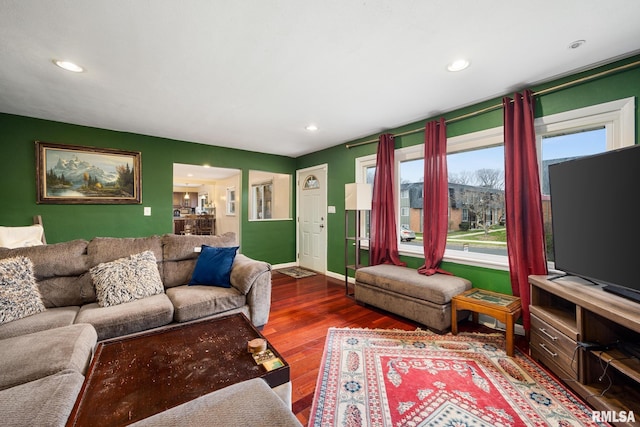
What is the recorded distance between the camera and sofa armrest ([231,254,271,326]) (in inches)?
96.4

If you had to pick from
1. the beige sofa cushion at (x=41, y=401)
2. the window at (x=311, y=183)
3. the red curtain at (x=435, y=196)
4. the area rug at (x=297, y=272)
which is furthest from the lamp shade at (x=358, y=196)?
the beige sofa cushion at (x=41, y=401)

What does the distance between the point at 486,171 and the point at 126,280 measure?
12.4ft

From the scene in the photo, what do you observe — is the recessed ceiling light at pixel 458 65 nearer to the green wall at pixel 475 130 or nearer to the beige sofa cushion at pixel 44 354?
the green wall at pixel 475 130

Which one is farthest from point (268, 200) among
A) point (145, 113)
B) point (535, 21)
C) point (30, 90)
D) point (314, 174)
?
point (535, 21)

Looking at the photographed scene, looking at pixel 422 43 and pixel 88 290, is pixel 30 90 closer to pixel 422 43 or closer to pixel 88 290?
pixel 88 290

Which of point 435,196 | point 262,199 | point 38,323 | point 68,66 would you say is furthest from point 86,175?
point 435,196

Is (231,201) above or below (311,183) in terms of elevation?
below

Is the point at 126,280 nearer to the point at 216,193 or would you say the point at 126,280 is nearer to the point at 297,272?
the point at 297,272

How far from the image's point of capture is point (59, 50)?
1894 mm

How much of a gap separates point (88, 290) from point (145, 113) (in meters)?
2.04

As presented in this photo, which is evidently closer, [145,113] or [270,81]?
[270,81]

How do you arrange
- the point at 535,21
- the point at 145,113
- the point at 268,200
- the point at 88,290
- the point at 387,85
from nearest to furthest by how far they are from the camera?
1. the point at 535,21
2. the point at 88,290
3. the point at 387,85
4. the point at 145,113
5. the point at 268,200

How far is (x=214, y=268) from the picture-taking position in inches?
104

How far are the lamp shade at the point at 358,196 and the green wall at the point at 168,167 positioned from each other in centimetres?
69
